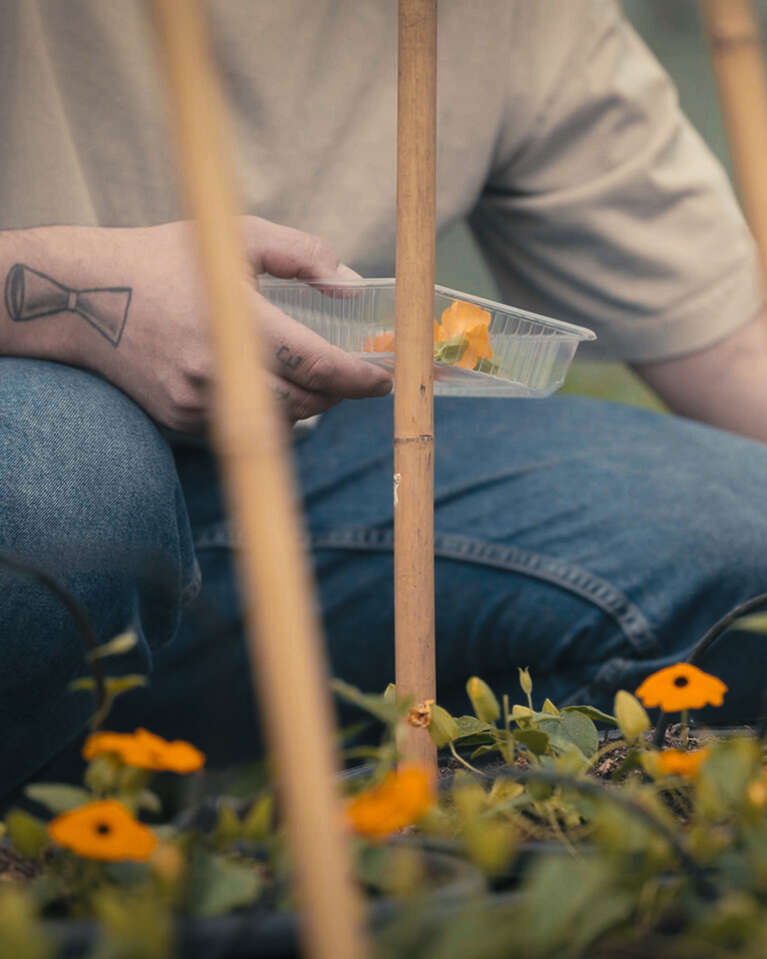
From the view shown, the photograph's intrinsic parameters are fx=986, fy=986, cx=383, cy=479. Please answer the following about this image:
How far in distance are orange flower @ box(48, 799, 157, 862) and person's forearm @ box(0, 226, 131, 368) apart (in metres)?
0.52

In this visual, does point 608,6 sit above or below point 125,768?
above

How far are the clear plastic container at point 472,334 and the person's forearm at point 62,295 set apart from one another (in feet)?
0.42

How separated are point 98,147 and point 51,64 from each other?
8cm

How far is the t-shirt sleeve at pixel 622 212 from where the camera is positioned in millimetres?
1243

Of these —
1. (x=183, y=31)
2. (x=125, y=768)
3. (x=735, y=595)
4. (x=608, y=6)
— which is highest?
(x=608, y=6)

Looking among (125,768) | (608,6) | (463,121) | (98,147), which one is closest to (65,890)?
(125,768)

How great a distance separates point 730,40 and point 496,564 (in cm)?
67

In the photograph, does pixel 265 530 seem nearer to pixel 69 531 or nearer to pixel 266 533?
pixel 266 533

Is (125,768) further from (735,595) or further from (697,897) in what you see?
→ (735,595)

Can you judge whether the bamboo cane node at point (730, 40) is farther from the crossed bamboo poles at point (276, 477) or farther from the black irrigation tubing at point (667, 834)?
the black irrigation tubing at point (667, 834)

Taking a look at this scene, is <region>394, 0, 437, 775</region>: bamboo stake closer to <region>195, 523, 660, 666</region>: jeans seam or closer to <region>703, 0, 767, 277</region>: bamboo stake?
<region>703, 0, 767, 277</region>: bamboo stake

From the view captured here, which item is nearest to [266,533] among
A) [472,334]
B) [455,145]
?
[472,334]

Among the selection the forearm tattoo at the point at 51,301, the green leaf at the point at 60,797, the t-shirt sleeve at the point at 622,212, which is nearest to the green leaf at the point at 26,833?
the green leaf at the point at 60,797

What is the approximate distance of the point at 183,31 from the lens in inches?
12.9
